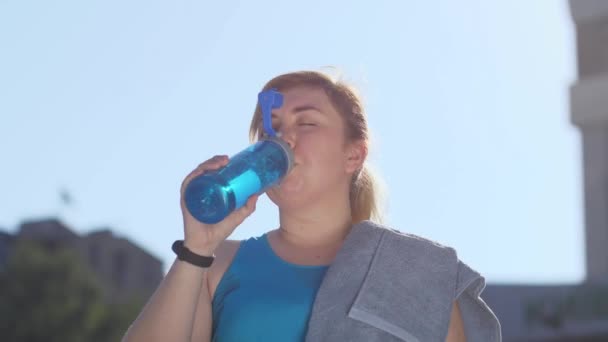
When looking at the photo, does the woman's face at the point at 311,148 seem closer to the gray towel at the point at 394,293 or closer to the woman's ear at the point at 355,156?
the woman's ear at the point at 355,156

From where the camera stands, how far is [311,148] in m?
2.85

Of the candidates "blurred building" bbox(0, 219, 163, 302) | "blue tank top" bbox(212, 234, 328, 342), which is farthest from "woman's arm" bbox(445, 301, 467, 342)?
"blurred building" bbox(0, 219, 163, 302)

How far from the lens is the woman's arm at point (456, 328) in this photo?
9.20 feet

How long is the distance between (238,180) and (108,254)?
107 feet

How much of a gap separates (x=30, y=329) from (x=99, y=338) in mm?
2308

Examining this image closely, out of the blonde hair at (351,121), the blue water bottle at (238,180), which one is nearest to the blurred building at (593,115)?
the blonde hair at (351,121)

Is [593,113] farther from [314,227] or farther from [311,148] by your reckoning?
[311,148]

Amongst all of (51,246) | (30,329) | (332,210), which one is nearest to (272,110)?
(332,210)

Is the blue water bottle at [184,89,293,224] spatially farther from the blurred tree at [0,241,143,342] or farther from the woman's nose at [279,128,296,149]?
the blurred tree at [0,241,143,342]

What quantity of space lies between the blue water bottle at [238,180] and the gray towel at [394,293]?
1.04 ft

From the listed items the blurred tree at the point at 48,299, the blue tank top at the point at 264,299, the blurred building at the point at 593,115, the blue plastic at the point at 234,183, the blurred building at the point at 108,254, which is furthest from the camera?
the blurred building at the point at 593,115

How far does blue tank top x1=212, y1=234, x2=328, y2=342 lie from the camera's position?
2699 mm

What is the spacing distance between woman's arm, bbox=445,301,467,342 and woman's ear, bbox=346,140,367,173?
20.3 inches

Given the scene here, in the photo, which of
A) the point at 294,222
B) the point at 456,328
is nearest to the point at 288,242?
the point at 294,222
